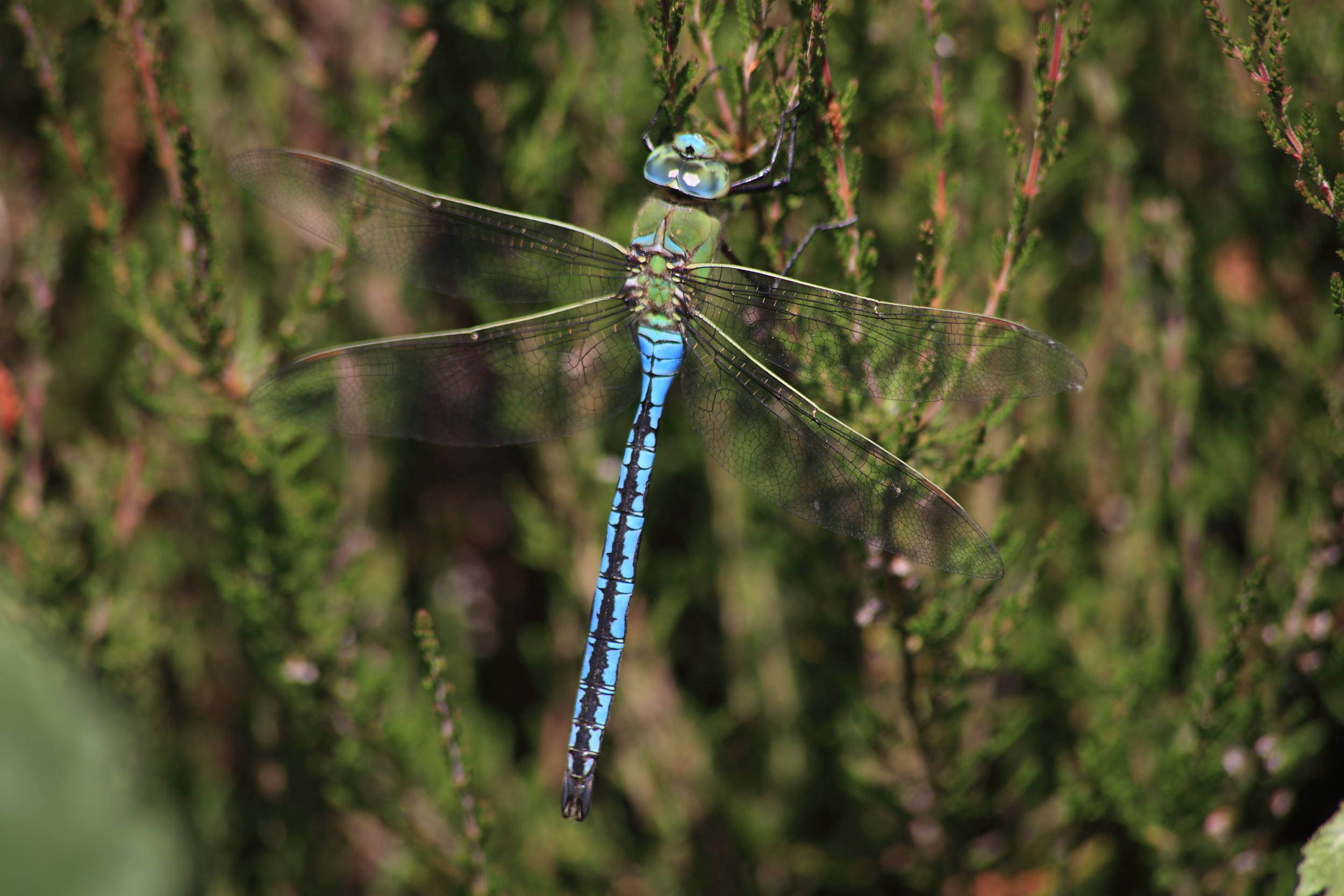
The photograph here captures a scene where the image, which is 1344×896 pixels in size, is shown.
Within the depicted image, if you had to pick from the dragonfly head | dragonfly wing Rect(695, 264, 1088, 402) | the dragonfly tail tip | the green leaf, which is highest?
the dragonfly head

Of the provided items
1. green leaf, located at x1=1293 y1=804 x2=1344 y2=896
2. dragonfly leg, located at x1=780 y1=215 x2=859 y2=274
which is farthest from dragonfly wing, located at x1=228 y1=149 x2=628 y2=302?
green leaf, located at x1=1293 y1=804 x2=1344 y2=896

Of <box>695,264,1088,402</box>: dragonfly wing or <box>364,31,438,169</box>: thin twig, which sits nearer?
<box>695,264,1088,402</box>: dragonfly wing

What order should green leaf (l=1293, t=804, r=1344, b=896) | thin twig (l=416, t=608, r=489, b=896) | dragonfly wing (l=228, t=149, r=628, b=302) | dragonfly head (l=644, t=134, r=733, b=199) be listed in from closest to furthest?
green leaf (l=1293, t=804, r=1344, b=896)
thin twig (l=416, t=608, r=489, b=896)
dragonfly head (l=644, t=134, r=733, b=199)
dragonfly wing (l=228, t=149, r=628, b=302)

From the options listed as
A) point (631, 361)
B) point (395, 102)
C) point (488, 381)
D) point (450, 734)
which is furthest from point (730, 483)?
point (395, 102)

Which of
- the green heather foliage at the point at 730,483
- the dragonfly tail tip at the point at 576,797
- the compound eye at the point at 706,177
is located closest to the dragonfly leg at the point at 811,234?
the green heather foliage at the point at 730,483

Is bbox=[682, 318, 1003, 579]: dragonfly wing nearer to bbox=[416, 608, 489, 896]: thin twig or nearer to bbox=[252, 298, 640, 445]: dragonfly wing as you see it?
bbox=[252, 298, 640, 445]: dragonfly wing

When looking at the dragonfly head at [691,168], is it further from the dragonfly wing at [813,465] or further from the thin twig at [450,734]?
the thin twig at [450,734]

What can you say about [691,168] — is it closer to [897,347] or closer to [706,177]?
[706,177]
